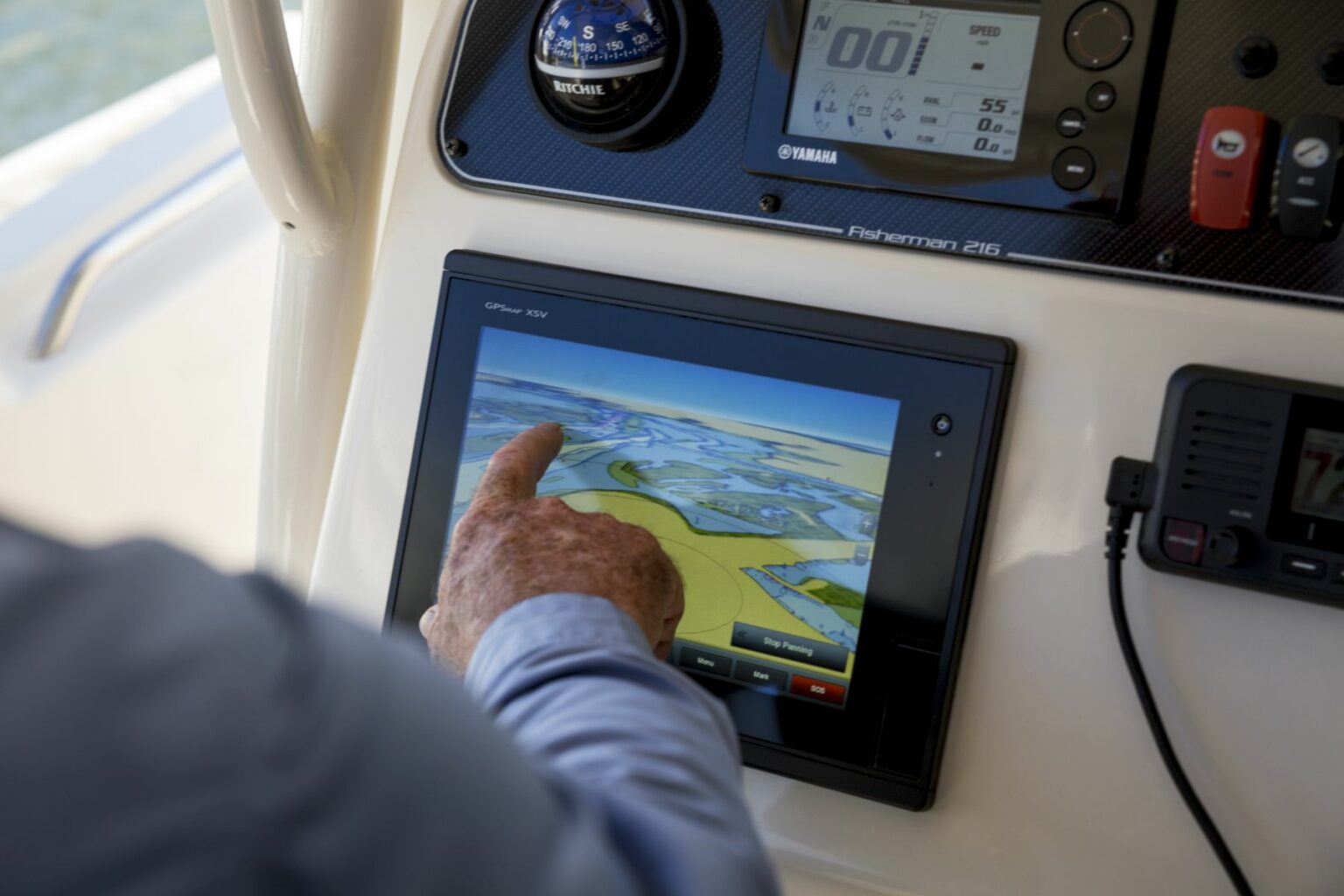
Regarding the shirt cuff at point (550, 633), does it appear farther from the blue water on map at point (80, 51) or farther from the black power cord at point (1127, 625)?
the blue water on map at point (80, 51)

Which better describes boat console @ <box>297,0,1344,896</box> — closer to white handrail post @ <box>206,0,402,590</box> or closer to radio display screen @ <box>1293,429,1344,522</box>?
radio display screen @ <box>1293,429,1344,522</box>

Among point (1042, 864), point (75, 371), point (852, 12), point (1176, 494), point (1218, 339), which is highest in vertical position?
point (852, 12)

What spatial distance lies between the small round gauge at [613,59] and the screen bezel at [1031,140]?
0.07 m

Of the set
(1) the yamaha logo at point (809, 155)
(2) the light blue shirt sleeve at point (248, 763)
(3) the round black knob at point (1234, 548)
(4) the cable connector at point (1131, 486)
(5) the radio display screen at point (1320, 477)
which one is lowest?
(2) the light blue shirt sleeve at point (248, 763)

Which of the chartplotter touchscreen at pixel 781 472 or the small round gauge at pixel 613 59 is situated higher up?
the small round gauge at pixel 613 59

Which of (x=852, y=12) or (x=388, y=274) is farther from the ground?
(x=852, y=12)

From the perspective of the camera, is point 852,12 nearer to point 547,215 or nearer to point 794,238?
point 794,238

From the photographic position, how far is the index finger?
889 millimetres

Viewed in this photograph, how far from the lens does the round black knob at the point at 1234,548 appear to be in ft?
2.46

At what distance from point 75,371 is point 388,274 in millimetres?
505

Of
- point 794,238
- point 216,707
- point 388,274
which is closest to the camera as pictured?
point 216,707

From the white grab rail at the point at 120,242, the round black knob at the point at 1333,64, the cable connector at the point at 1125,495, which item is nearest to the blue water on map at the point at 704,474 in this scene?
the cable connector at the point at 1125,495

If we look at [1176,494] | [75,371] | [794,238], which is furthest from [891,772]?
[75,371]

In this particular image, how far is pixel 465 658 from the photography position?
758 millimetres
